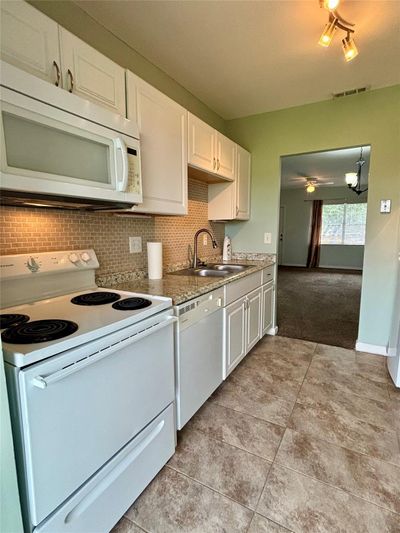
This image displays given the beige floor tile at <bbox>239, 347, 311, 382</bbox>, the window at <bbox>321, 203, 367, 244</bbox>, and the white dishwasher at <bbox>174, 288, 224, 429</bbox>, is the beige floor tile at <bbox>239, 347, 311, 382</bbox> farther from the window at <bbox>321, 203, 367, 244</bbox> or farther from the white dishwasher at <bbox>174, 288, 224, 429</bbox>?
the window at <bbox>321, 203, 367, 244</bbox>

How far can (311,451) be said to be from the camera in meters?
1.51

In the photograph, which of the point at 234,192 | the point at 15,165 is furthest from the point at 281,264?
the point at 15,165

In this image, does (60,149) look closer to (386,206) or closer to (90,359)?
(90,359)

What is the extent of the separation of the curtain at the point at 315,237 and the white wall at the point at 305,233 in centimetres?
12

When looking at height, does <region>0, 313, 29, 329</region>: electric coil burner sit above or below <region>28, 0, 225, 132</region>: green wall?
below

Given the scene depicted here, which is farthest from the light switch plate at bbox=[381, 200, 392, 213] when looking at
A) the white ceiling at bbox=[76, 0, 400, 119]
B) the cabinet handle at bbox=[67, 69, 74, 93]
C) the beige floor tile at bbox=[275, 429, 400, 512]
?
the cabinet handle at bbox=[67, 69, 74, 93]

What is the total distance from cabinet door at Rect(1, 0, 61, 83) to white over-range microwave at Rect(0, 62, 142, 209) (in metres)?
0.16

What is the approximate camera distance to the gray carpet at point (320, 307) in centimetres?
315

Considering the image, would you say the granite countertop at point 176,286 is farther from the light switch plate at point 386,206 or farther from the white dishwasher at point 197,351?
the light switch plate at point 386,206

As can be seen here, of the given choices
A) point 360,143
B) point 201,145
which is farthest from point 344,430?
point 360,143

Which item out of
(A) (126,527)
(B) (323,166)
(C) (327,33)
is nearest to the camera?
(A) (126,527)

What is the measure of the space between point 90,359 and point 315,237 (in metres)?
8.21

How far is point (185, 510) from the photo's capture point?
3.93 ft

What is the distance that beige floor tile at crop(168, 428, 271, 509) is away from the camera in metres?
1.29
